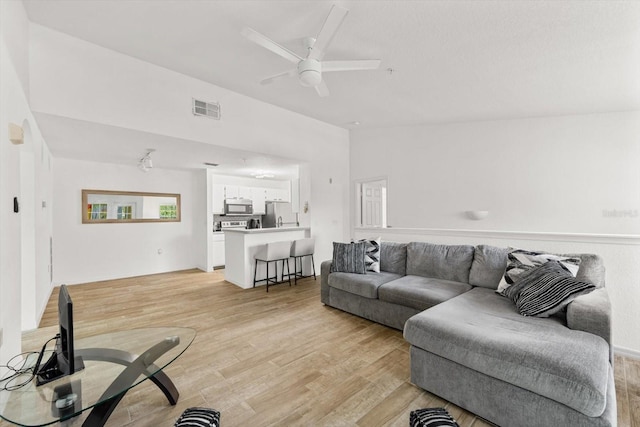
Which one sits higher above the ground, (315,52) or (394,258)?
(315,52)

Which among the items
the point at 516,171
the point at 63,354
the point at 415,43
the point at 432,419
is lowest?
the point at 432,419

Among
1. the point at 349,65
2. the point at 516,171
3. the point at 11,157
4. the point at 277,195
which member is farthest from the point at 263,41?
the point at 277,195

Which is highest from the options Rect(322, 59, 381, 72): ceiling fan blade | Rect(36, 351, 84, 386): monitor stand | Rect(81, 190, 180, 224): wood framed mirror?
Rect(322, 59, 381, 72): ceiling fan blade

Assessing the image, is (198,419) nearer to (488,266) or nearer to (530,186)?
(488,266)

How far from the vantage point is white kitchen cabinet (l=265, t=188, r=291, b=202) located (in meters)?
7.78

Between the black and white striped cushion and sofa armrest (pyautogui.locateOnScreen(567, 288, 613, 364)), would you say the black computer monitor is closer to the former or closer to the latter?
the black and white striped cushion

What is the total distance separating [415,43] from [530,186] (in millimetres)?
3152

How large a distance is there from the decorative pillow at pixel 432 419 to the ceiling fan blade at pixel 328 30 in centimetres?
242

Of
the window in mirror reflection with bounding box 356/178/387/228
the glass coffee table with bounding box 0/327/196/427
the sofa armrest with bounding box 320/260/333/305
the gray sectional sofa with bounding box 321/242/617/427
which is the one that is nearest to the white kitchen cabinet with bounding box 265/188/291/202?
the window in mirror reflection with bounding box 356/178/387/228

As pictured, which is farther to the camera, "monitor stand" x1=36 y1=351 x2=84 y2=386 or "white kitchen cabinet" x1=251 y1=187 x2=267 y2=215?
"white kitchen cabinet" x1=251 y1=187 x2=267 y2=215

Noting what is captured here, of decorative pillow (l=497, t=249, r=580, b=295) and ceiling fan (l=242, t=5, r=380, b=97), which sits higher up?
ceiling fan (l=242, t=5, r=380, b=97)

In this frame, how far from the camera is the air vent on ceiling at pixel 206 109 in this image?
144 inches

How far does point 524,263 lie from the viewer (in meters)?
2.53

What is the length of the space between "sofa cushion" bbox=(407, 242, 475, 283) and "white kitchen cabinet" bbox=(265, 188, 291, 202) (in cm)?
494
